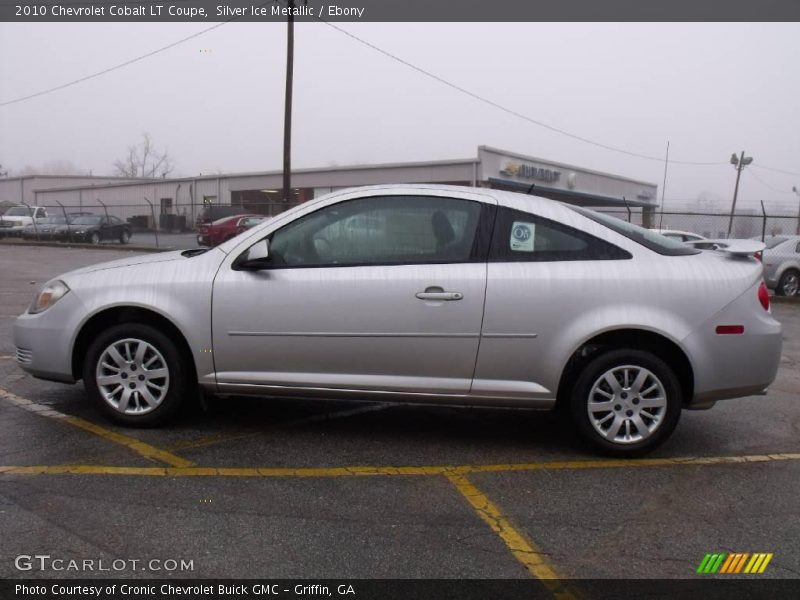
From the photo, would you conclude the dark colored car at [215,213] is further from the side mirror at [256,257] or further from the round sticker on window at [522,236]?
the round sticker on window at [522,236]

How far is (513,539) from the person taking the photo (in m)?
3.15

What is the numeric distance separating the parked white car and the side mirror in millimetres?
31680

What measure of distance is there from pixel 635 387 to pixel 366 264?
1806mm

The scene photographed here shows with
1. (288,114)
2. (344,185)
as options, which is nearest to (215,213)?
(344,185)

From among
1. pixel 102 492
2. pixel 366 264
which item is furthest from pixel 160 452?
pixel 366 264

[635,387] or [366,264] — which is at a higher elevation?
[366,264]

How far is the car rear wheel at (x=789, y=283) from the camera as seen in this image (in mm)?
14664

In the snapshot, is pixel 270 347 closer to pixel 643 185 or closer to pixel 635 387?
pixel 635 387

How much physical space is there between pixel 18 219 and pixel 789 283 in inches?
1252

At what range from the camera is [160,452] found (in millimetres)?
4105

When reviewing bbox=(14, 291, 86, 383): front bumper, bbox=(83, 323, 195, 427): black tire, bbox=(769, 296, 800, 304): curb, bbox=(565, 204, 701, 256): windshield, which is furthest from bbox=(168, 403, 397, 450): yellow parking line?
bbox=(769, 296, 800, 304): curb

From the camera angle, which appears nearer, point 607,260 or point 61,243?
point 607,260

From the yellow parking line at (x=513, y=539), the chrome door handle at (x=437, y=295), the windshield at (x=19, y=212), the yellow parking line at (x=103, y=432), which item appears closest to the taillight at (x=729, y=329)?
the chrome door handle at (x=437, y=295)

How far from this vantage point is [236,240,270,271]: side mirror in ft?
13.9
